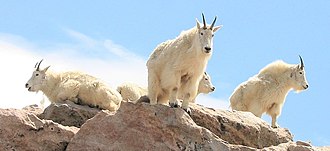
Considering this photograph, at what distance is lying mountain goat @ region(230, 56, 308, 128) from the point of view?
1822 centimetres

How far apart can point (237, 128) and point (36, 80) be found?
25.3 feet

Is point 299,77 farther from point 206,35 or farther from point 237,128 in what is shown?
point 206,35

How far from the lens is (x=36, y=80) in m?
18.4

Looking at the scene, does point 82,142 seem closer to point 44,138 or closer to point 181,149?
point 44,138

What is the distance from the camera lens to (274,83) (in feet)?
60.5

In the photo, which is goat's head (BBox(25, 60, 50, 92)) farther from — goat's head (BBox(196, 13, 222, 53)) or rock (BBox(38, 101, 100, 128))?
goat's head (BBox(196, 13, 222, 53))

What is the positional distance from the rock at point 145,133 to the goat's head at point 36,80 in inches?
308

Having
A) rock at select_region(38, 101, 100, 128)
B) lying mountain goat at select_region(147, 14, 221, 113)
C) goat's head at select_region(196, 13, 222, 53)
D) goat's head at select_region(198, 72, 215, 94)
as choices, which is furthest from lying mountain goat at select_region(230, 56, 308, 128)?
goat's head at select_region(196, 13, 222, 53)

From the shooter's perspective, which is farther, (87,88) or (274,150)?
(87,88)

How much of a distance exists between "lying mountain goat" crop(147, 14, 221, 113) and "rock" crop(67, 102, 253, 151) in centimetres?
75

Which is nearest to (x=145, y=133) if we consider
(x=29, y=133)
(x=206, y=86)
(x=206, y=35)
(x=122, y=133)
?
(x=122, y=133)

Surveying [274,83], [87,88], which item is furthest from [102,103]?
[274,83]

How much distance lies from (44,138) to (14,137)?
440 mm

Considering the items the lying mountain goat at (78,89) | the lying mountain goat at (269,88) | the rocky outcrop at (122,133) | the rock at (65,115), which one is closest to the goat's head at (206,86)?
the lying mountain goat at (269,88)
